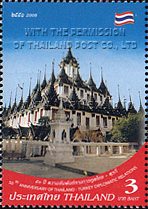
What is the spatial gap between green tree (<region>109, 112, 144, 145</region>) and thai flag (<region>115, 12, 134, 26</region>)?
10.00 ft

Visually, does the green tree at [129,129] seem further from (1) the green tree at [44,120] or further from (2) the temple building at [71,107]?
(1) the green tree at [44,120]

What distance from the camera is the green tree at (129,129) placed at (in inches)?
201

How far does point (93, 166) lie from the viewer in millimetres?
4598

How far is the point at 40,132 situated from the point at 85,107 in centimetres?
225

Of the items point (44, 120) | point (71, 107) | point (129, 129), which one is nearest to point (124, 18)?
point (71, 107)

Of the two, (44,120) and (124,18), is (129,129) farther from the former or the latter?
(124,18)

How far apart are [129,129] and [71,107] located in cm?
244

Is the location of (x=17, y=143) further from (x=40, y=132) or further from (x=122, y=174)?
(x=122, y=174)

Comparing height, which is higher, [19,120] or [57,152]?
[19,120]

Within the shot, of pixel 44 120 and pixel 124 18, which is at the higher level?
pixel 124 18

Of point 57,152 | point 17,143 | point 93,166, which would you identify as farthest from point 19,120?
point 93,166

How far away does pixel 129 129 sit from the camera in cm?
580

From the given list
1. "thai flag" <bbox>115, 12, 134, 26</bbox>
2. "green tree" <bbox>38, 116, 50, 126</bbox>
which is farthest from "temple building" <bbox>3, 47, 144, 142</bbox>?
"thai flag" <bbox>115, 12, 134, 26</bbox>

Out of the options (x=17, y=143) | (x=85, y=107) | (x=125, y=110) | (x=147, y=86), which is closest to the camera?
(x=147, y=86)
